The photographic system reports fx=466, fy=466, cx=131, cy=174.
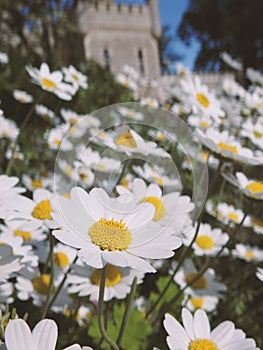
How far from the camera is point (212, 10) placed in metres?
17.6

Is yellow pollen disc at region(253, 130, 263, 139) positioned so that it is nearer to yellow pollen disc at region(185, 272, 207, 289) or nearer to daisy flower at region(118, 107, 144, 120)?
daisy flower at region(118, 107, 144, 120)

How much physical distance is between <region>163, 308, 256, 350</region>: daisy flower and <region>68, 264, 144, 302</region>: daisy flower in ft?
0.57

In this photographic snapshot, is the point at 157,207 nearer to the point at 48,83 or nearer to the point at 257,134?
the point at 48,83

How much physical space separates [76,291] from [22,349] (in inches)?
16.2

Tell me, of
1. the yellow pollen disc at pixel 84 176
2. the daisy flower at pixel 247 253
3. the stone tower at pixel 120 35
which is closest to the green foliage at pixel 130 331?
the yellow pollen disc at pixel 84 176

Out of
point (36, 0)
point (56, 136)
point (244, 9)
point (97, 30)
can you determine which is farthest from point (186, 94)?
point (97, 30)

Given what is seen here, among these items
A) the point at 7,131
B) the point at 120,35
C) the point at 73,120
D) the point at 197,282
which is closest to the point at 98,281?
the point at 197,282

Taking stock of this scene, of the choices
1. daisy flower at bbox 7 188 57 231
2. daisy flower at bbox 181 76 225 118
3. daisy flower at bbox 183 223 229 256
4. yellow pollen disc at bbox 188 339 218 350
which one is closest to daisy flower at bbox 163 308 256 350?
yellow pollen disc at bbox 188 339 218 350

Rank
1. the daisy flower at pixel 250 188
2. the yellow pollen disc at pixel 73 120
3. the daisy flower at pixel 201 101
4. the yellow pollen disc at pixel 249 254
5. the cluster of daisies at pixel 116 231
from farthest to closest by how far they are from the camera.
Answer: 1. the yellow pollen disc at pixel 73 120
2. the daisy flower at pixel 201 101
3. the yellow pollen disc at pixel 249 254
4. the daisy flower at pixel 250 188
5. the cluster of daisies at pixel 116 231

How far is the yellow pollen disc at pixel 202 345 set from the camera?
556 millimetres

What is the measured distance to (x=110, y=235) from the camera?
0.51 meters

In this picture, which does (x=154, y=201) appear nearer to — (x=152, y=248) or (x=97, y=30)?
(x=152, y=248)

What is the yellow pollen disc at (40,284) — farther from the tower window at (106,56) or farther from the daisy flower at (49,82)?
the tower window at (106,56)

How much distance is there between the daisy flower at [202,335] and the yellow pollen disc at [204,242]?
1.69 feet
